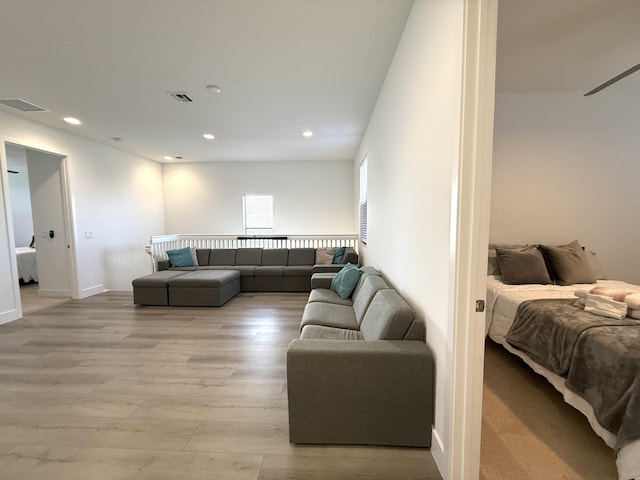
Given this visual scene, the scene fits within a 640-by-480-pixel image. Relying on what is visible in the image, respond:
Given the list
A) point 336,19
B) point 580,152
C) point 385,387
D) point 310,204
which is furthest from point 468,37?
point 310,204

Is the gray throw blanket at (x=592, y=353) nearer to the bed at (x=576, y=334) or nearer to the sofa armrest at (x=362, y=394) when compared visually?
the bed at (x=576, y=334)

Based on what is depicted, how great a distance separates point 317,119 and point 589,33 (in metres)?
2.84

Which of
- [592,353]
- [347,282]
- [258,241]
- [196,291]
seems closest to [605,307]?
[592,353]

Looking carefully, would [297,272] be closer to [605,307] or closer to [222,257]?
[222,257]

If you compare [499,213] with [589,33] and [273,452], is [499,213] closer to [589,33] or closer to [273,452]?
[589,33]

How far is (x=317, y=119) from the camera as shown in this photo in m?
4.03

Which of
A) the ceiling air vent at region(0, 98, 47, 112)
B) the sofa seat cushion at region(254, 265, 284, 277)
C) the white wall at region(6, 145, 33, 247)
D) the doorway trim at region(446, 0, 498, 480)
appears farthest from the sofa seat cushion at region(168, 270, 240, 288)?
the white wall at region(6, 145, 33, 247)

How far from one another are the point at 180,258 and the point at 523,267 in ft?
17.8

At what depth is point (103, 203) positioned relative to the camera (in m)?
5.28

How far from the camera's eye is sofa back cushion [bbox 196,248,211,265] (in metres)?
5.87

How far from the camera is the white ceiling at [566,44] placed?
77.2 inches

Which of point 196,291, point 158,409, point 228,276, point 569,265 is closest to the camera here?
point 158,409

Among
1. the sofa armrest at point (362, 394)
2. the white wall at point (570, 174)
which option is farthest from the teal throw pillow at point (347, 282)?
the white wall at point (570, 174)

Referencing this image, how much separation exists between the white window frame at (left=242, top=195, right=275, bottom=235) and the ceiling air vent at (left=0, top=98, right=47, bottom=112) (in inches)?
153
